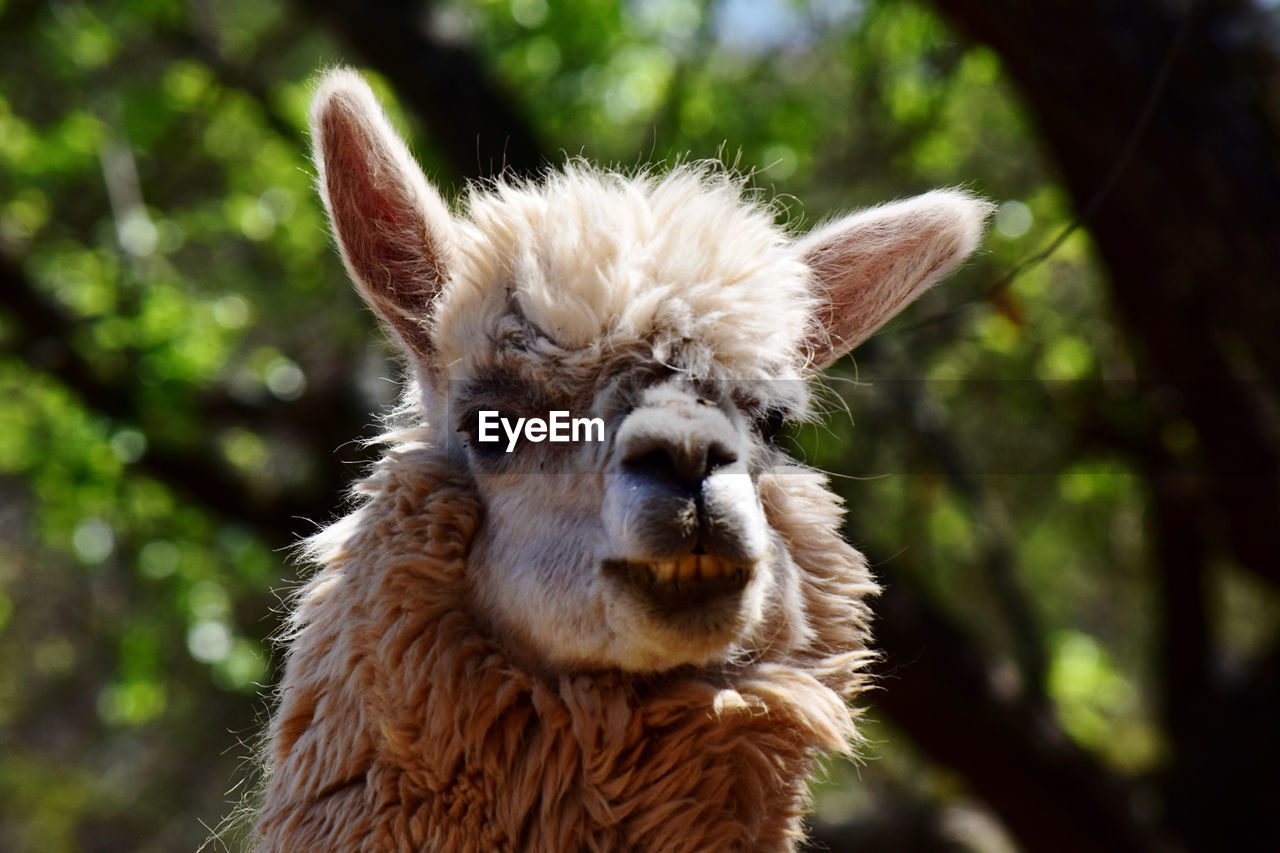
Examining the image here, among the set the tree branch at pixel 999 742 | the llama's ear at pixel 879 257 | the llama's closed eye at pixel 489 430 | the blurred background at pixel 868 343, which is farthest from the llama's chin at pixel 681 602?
the tree branch at pixel 999 742

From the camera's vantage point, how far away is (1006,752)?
7.38 metres

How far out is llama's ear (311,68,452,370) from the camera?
2678 mm

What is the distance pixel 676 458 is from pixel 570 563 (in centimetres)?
39

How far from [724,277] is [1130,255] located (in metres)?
5.12

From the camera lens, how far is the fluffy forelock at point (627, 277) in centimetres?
251

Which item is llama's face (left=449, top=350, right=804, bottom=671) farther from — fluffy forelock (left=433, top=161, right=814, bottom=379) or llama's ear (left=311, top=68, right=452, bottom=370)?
llama's ear (left=311, top=68, right=452, bottom=370)

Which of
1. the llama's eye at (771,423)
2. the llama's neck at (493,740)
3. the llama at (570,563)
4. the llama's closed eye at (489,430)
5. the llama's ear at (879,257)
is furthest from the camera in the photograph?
the llama's ear at (879,257)

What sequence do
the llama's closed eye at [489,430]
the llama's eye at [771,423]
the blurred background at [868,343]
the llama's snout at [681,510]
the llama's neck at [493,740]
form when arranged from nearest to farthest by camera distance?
the llama's snout at [681,510] → the llama's neck at [493,740] → the llama's closed eye at [489,430] → the llama's eye at [771,423] → the blurred background at [868,343]

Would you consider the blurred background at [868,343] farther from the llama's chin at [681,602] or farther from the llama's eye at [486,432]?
the llama's chin at [681,602]

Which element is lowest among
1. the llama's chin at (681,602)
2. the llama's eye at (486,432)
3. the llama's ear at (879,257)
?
the llama's chin at (681,602)

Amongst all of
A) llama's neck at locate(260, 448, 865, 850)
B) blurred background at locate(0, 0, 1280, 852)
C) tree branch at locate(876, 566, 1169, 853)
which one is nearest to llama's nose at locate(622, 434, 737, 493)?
llama's neck at locate(260, 448, 865, 850)

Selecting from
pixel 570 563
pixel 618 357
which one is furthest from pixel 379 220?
pixel 570 563

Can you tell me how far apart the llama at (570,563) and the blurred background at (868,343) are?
2608 millimetres

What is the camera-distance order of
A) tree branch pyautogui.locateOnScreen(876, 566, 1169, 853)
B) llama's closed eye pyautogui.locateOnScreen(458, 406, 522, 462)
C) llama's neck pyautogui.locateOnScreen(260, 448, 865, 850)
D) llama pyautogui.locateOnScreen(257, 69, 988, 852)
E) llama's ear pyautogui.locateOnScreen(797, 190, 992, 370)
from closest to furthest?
1. llama pyautogui.locateOnScreen(257, 69, 988, 852)
2. llama's neck pyautogui.locateOnScreen(260, 448, 865, 850)
3. llama's closed eye pyautogui.locateOnScreen(458, 406, 522, 462)
4. llama's ear pyautogui.locateOnScreen(797, 190, 992, 370)
5. tree branch pyautogui.locateOnScreen(876, 566, 1169, 853)
